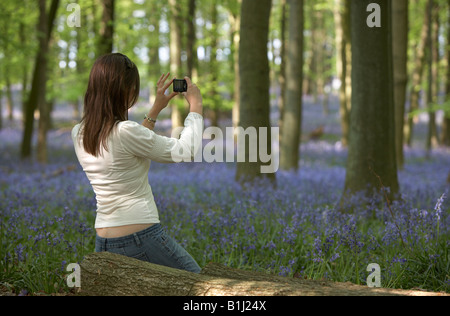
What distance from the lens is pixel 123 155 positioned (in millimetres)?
2939

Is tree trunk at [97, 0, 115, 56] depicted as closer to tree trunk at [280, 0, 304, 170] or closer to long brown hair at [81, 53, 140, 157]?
tree trunk at [280, 0, 304, 170]

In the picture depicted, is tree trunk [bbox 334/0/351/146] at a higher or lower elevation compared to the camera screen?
higher

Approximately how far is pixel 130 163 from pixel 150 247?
1.90ft

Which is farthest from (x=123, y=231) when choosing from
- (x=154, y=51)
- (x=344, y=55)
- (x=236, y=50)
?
(x=154, y=51)

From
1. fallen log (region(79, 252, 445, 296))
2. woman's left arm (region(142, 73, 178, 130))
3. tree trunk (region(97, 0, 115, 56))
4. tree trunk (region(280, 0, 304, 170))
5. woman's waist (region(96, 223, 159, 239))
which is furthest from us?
tree trunk (region(280, 0, 304, 170))

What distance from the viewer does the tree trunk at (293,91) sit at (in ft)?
39.0

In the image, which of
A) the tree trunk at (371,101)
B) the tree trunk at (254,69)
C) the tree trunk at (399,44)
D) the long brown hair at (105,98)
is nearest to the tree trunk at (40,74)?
the tree trunk at (254,69)

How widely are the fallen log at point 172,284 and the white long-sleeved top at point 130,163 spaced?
0.29 m

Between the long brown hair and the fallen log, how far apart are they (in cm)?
77

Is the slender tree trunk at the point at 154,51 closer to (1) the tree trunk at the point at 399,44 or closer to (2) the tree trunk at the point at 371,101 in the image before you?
(1) the tree trunk at the point at 399,44

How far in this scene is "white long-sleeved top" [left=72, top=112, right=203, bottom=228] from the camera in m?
2.89

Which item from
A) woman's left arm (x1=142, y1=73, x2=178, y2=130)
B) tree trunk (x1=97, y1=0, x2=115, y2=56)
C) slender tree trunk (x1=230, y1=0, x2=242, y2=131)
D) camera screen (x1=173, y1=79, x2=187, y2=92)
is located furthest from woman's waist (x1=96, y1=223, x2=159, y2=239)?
slender tree trunk (x1=230, y1=0, x2=242, y2=131)

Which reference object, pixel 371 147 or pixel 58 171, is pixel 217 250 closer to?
pixel 371 147
